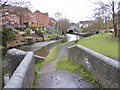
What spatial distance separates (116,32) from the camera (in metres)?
39.1

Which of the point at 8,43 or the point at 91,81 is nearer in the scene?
the point at 91,81

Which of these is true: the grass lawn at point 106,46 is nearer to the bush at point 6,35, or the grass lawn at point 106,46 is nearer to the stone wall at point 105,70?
the stone wall at point 105,70

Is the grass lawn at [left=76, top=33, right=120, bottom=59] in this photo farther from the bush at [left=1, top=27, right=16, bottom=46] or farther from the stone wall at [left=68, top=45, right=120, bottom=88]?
the bush at [left=1, top=27, right=16, bottom=46]

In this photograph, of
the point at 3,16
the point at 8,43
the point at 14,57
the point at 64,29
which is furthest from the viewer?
the point at 64,29

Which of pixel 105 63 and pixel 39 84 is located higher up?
pixel 105 63

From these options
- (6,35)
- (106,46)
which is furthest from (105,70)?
(6,35)

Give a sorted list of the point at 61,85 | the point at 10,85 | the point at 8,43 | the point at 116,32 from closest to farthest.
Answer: the point at 10,85
the point at 61,85
the point at 116,32
the point at 8,43

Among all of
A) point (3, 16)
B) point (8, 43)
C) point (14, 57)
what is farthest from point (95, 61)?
point (8, 43)

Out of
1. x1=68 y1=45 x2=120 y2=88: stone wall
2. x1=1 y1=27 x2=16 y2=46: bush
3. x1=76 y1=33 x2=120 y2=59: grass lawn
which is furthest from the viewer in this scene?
x1=1 y1=27 x2=16 y2=46: bush

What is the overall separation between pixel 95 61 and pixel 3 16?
27856mm

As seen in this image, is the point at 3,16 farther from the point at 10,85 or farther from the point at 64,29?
the point at 64,29

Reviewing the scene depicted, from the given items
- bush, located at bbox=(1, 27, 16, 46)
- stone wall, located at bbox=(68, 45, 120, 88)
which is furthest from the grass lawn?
bush, located at bbox=(1, 27, 16, 46)

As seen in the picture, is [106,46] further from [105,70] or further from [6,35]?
[6,35]

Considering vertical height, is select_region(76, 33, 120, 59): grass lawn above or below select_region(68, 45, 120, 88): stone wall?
below
